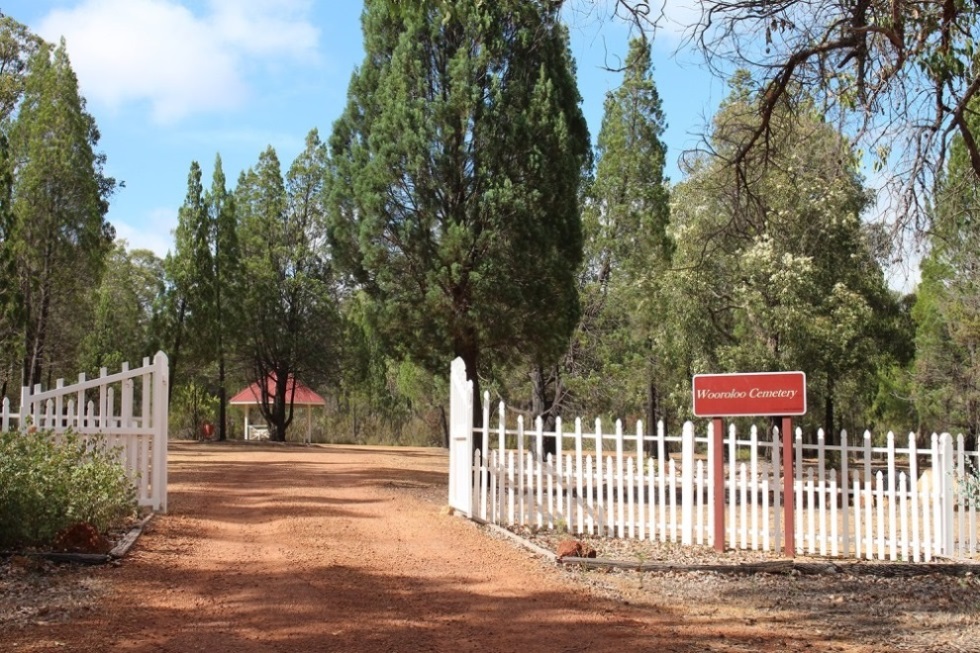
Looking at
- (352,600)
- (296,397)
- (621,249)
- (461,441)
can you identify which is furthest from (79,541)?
(296,397)

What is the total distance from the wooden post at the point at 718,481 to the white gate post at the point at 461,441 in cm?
318

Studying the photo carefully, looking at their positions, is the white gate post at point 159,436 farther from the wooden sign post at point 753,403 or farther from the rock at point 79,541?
the wooden sign post at point 753,403

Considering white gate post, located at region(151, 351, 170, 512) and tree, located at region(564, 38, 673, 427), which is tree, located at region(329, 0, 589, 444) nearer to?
white gate post, located at region(151, 351, 170, 512)

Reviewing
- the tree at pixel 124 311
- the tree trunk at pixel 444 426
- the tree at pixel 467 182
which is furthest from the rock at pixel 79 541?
the tree trunk at pixel 444 426

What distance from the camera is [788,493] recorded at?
11.3 meters

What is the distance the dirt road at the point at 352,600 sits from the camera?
263 inches

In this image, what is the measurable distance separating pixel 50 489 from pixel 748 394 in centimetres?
754

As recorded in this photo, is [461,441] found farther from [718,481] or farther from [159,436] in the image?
[159,436]

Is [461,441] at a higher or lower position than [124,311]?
lower

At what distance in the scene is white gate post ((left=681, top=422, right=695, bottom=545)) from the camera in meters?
11.6

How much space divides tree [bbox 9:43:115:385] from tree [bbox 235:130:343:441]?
10591 millimetres

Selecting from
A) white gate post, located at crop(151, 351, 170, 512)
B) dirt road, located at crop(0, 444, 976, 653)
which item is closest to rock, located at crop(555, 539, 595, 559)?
dirt road, located at crop(0, 444, 976, 653)

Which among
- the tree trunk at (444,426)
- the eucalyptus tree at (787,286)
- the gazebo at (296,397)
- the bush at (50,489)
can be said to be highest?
the eucalyptus tree at (787,286)

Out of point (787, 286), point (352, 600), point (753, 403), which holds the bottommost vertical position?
point (352, 600)
